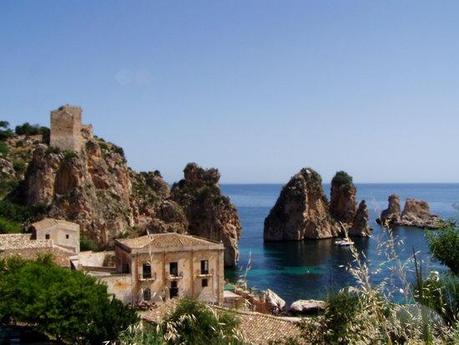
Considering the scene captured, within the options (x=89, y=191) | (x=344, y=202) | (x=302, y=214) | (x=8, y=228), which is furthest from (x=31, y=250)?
(x=344, y=202)

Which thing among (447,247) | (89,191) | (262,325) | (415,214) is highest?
(89,191)

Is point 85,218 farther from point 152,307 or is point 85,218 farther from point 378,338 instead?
point 378,338

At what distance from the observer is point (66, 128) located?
55.4 m

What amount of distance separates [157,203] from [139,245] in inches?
1400

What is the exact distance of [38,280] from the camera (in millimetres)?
22453

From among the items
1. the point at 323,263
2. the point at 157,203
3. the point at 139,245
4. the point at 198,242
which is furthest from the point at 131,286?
the point at 323,263

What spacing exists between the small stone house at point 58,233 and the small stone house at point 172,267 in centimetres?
766

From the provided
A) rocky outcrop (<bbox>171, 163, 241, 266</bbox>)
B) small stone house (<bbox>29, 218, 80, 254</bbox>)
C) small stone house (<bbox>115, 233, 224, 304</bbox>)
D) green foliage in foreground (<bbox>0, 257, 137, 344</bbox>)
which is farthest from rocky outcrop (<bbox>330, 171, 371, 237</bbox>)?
green foliage in foreground (<bbox>0, 257, 137, 344</bbox>)

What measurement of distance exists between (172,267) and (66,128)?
29.5m

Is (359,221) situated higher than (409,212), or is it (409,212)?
(409,212)

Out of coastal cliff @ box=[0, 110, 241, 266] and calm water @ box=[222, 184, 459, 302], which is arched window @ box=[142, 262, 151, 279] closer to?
calm water @ box=[222, 184, 459, 302]

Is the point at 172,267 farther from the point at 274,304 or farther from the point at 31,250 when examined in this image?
the point at 274,304

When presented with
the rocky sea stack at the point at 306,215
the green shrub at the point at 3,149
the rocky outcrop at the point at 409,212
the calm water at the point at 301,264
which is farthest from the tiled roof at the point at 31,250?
the rocky outcrop at the point at 409,212

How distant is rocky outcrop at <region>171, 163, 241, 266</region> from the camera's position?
224 feet
